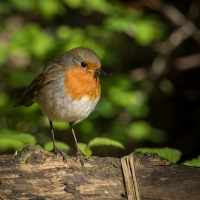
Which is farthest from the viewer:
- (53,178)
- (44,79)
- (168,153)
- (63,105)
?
(44,79)

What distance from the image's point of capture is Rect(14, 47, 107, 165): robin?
10.1 feet

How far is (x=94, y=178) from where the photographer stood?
97.6 inches

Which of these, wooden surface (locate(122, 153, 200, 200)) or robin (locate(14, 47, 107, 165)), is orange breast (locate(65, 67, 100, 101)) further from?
wooden surface (locate(122, 153, 200, 200))

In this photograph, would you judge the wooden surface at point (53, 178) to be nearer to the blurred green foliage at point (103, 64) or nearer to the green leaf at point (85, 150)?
the green leaf at point (85, 150)

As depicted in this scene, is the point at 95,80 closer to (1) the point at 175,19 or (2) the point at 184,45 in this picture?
(1) the point at 175,19

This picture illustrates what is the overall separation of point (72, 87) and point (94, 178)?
0.83 m

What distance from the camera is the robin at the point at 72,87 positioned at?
10.1 feet

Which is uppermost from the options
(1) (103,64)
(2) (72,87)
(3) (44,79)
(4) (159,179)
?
(1) (103,64)

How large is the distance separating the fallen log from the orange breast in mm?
621

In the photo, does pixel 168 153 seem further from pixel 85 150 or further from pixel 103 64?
pixel 103 64

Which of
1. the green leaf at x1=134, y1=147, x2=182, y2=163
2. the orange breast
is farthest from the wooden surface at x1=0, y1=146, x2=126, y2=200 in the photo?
the orange breast

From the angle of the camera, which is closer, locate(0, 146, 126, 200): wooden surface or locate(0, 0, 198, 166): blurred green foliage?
locate(0, 146, 126, 200): wooden surface

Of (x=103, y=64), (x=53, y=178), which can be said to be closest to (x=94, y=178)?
(x=53, y=178)

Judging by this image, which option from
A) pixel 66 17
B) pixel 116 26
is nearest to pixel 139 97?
pixel 116 26
